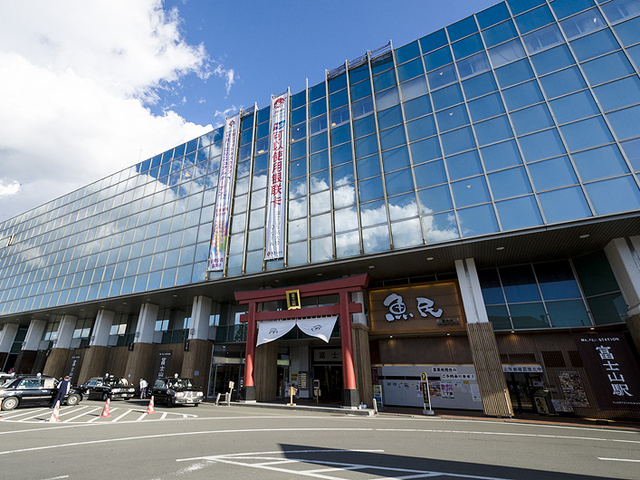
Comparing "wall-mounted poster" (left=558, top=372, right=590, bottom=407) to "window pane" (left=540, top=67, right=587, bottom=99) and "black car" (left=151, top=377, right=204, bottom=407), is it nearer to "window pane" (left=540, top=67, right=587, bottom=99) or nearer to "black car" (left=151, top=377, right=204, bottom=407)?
"window pane" (left=540, top=67, right=587, bottom=99)

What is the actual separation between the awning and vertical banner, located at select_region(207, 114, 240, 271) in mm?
6026

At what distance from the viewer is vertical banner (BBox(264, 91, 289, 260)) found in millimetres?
22983

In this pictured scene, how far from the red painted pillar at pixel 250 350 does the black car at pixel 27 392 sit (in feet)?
36.1

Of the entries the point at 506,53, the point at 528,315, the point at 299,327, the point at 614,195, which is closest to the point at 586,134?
the point at 614,195

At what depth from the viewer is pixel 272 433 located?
35.8ft

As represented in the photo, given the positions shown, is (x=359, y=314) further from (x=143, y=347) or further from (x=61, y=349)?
(x=61, y=349)

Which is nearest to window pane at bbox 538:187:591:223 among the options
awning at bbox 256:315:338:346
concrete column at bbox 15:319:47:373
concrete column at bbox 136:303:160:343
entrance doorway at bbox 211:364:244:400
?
awning at bbox 256:315:338:346

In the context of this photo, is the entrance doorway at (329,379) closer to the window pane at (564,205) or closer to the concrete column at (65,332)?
the window pane at (564,205)

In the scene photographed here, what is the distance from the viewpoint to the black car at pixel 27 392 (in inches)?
639

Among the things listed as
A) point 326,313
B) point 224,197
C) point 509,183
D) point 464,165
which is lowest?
point 326,313

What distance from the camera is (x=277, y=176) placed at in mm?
25281

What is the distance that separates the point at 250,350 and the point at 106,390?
11.2 meters

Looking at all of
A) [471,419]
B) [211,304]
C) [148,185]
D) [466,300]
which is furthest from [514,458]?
[148,185]

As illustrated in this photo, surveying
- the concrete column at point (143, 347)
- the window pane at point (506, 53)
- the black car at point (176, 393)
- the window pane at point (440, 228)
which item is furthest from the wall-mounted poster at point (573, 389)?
the concrete column at point (143, 347)
